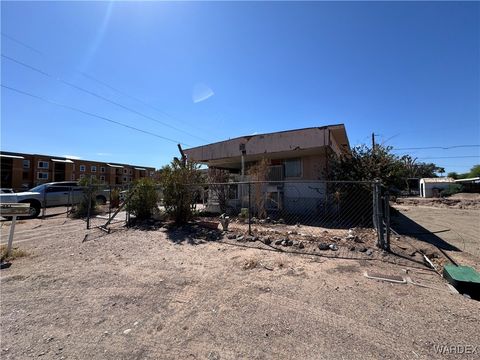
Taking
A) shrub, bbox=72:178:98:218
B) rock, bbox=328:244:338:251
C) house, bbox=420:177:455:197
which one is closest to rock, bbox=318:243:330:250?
rock, bbox=328:244:338:251

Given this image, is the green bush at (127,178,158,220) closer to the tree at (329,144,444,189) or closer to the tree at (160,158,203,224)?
the tree at (160,158,203,224)

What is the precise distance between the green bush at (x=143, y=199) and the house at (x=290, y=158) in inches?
90.3

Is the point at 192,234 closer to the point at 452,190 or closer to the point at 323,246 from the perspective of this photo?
the point at 323,246

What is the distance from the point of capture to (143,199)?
414 inches

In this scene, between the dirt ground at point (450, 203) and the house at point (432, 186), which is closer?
the dirt ground at point (450, 203)

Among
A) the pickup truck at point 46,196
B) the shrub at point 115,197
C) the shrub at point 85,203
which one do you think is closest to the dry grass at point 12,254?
the shrub at point 85,203

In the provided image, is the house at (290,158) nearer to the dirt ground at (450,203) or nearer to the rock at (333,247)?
the rock at (333,247)

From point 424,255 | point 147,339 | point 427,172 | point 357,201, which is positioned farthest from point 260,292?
point 427,172

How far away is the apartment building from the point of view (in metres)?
45.4

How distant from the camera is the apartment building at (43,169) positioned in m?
45.4

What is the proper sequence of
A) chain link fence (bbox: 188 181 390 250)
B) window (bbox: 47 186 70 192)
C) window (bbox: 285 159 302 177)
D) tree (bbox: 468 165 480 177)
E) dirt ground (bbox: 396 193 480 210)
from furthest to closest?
1. tree (bbox: 468 165 480 177)
2. dirt ground (bbox: 396 193 480 210)
3. window (bbox: 47 186 70 192)
4. window (bbox: 285 159 302 177)
5. chain link fence (bbox: 188 181 390 250)

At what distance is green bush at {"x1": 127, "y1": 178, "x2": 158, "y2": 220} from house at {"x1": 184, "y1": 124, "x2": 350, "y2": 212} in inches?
90.3

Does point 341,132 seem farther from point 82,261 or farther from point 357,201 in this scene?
point 82,261

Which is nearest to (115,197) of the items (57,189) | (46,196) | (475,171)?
(46,196)
